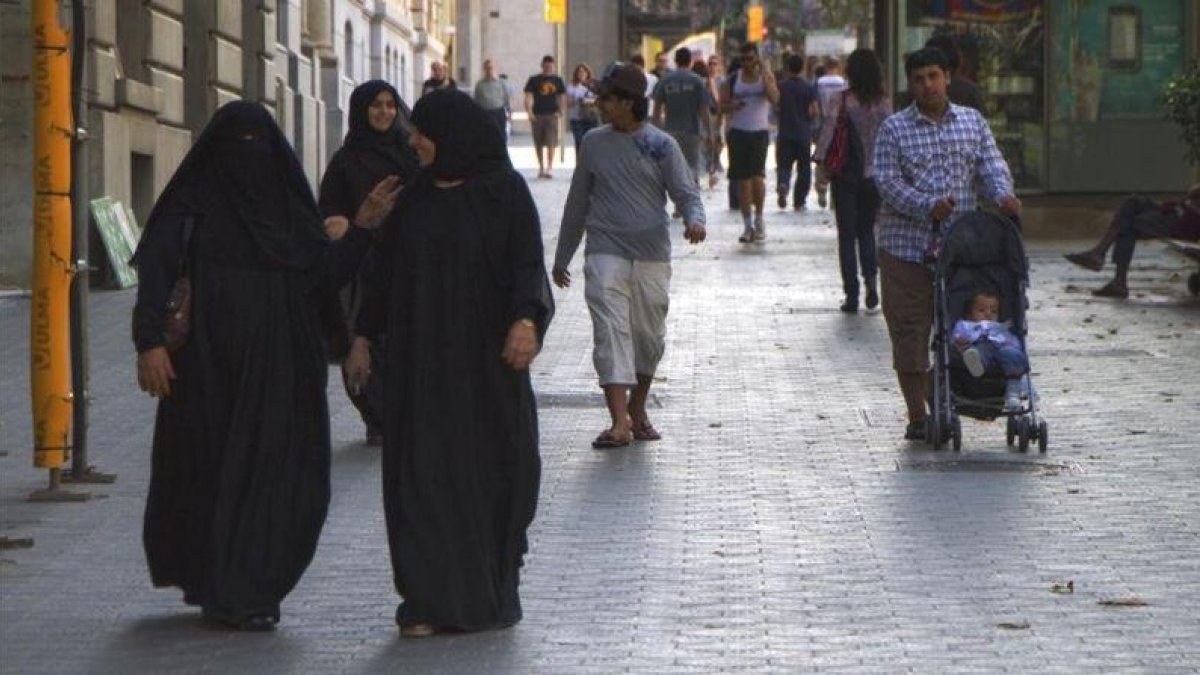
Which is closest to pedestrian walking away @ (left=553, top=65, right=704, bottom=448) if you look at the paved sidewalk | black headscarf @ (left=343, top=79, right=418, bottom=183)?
the paved sidewalk

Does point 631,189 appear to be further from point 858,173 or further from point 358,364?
point 858,173

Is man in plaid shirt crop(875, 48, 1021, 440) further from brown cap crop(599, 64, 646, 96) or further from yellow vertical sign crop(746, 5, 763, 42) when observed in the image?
yellow vertical sign crop(746, 5, 763, 42)

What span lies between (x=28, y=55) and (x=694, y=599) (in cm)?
1395

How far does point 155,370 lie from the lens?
8.42 meters

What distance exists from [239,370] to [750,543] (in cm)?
228

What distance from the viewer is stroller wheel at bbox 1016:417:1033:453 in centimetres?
1267

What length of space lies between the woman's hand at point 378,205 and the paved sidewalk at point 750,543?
1.18 meters

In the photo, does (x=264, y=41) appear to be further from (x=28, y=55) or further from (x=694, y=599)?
(x=694, y=599)

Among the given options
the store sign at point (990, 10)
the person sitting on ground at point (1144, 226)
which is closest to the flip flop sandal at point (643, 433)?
the person sitting on ground at point (1144, 226)

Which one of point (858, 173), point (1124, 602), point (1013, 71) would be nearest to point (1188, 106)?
point (1013, 71)

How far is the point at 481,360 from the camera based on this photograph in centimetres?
834

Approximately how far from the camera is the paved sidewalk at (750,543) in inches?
314

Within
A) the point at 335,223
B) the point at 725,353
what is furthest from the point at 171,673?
the point at 725,353

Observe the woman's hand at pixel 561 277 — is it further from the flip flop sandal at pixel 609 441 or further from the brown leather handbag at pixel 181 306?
the brown leather handbag at pixel 181 306
